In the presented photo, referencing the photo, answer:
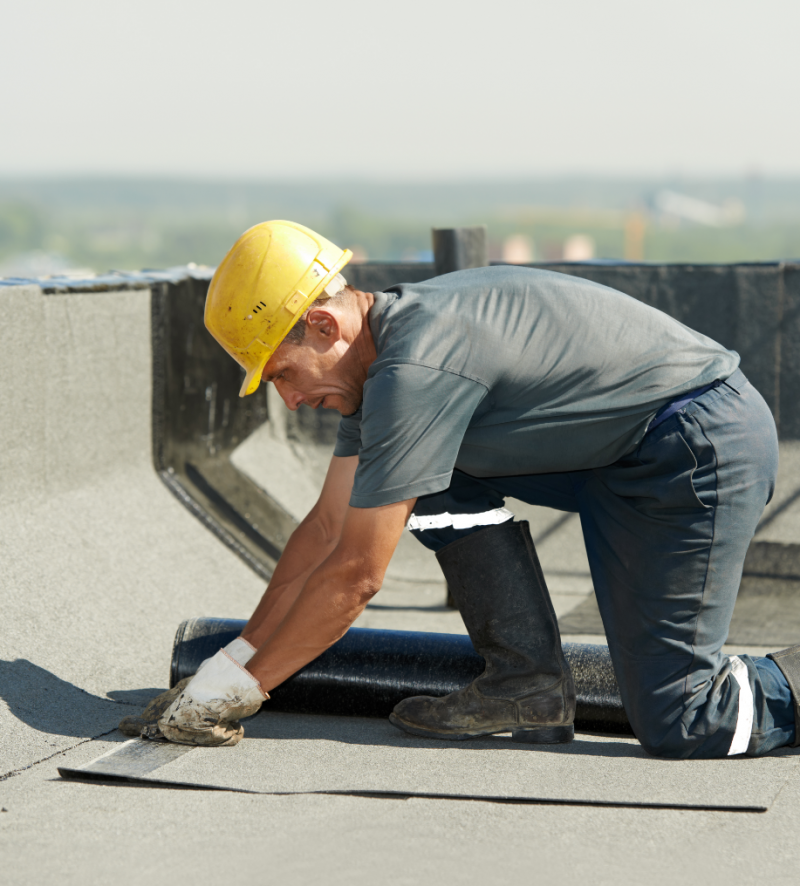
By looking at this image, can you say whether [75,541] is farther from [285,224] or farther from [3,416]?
[285,224]

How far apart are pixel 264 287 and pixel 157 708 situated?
48.4 inches

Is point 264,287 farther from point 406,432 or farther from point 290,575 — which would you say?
point 290,575

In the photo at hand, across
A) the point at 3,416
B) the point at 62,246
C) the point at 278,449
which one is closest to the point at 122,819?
the point at 3,416

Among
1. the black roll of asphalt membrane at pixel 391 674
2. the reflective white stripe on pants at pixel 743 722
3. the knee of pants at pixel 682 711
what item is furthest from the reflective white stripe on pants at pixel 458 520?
the reflective white stripe on pants at pixel 743 722

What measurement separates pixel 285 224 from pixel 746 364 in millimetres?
3124

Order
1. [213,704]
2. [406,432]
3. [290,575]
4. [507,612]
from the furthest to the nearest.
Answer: [290,575], [507,612], [213,704], [406,432]

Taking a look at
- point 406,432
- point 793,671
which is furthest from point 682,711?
point 406,432

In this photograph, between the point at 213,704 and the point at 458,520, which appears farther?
the point at 458,520

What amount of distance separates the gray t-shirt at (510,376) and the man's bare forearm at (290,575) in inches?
21.3

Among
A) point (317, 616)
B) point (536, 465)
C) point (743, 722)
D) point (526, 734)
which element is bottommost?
point (526, 734)

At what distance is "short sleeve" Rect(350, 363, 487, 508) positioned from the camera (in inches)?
96.1

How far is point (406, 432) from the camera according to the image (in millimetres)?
2441

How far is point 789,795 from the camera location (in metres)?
2.56

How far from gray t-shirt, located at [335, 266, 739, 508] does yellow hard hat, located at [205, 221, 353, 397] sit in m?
0.18
